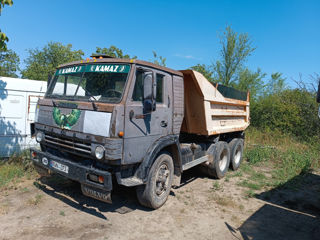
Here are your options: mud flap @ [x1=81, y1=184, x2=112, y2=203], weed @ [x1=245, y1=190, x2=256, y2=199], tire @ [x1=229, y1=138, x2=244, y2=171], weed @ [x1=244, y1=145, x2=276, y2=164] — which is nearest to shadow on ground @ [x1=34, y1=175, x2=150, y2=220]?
mud flap @ [x1=81, y1=184, x2=112, y2=203]

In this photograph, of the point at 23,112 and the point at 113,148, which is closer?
the point at 113,148

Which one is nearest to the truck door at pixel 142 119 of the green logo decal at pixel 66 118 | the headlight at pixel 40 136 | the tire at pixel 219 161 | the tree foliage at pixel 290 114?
the green logo decal at pixel 66 118

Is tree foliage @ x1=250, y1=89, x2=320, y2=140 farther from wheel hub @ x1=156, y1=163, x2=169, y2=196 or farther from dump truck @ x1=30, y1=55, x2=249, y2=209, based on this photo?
wheel hub @ x1=156, y1=163, x2=169, y2=196

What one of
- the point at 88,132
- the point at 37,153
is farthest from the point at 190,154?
the point at 37,153

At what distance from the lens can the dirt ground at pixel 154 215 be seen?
11.1ft

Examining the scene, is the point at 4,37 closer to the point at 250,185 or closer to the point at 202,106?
the point at 202,106

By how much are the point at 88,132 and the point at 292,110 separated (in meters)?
12.4

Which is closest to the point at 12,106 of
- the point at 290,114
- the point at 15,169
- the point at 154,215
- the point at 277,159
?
the point at 15,169

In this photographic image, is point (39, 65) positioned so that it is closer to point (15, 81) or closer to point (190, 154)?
point (15, 81)

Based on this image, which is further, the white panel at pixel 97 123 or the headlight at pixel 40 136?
the headlight at pixel 40 136

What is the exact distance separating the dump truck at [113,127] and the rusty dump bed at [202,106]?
14cm

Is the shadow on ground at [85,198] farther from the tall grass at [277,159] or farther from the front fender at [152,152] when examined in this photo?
the tall grass at [277,159]

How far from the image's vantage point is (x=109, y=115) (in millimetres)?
3221

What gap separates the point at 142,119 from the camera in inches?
145
